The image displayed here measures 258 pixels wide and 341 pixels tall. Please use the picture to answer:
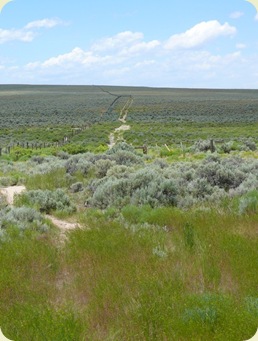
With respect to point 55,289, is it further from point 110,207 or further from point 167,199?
point 167,199

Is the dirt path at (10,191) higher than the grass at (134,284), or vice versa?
the grass at (134,284)

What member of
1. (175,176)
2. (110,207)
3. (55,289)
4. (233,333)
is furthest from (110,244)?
(175,176)

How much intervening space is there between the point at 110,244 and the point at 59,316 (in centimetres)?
218

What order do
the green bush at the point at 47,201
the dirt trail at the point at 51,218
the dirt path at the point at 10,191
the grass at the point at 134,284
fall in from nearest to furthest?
the grass at the point at 134,284
the dirt trail at the point at 51,218
the green bush at the point at 47,201
the dirt path at the point at 10,191

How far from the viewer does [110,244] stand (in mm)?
6617

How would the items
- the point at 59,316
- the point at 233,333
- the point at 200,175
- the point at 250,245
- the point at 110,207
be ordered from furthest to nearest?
the point at 200,175, the point at 110,207, the point at 250,245, the point at 59,316, the point at 233,333

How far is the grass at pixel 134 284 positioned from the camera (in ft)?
14.5

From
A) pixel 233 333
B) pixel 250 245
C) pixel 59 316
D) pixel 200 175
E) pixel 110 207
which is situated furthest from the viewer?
pixel 200 175

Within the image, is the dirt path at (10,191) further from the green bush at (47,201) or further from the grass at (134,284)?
the grass at (134,284)

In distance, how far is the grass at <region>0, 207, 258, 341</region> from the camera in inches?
174

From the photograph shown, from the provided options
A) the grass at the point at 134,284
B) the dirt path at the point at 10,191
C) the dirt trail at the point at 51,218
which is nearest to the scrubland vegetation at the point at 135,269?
the grass at the point at 134,284

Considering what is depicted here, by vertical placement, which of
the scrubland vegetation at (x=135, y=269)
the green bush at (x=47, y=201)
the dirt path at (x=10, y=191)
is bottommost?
the dirt path at (x=10, y=191)

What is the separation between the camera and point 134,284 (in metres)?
5.30

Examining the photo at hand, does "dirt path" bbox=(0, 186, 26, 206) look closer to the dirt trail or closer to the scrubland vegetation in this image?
the dirt trail
